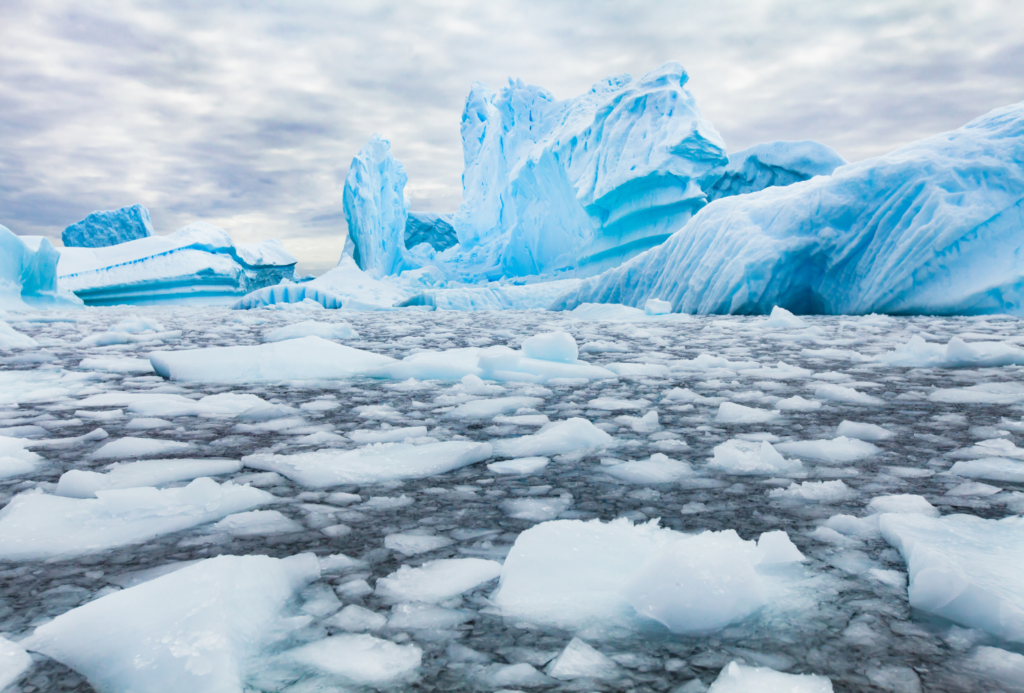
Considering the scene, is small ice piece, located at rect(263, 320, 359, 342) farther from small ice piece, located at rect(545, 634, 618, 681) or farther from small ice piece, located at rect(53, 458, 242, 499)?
small ice piece, located at rect(545, 634, 618, 681)

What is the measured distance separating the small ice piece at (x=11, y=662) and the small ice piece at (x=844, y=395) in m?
2.21

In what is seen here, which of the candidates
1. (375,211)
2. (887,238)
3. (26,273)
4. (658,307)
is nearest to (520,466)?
(658,307)

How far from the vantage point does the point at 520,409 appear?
2145mm

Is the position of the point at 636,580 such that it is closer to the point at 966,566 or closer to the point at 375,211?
the point at 966,566

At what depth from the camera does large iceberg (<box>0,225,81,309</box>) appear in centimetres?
1228

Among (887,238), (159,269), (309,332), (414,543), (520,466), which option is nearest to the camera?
(414,543)

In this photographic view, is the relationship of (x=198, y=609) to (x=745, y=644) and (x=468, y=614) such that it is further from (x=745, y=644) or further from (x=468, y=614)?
(x=745, y=644)

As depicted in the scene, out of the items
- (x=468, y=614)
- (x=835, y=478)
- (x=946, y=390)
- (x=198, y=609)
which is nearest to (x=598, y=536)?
(x=468, y=614)

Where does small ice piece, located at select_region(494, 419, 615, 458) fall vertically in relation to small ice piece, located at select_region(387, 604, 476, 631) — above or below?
above

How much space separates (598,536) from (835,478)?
2.12 feet

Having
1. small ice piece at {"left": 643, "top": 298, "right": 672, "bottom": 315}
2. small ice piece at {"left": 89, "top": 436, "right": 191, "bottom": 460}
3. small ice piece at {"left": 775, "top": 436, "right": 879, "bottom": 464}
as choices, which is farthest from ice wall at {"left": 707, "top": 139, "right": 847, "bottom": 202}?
small ice piece at {"left": 89, "top": 436, "right": 191, "bottom": 460}

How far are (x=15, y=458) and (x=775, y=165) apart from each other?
1545 centimetres

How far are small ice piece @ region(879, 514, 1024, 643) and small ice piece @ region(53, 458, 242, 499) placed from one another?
1287mm

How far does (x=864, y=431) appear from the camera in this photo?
1.64 metres
